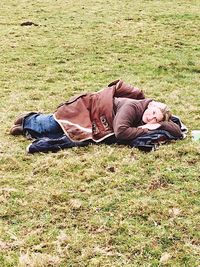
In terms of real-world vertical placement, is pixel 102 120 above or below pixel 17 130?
above

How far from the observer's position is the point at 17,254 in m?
4.25

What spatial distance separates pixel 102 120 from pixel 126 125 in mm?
355

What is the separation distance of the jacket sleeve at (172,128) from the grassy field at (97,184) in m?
0.13

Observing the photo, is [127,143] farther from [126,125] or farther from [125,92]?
[125,92]

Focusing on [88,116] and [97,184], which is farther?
[88,116]

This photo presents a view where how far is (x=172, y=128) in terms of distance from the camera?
6492mm

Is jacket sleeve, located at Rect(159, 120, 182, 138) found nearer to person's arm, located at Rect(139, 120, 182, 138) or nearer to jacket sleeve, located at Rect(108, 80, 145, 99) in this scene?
person's arm, located at Rect(139, 120, 182, 138)

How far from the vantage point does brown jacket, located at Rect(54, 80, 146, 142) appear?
21.0 ft

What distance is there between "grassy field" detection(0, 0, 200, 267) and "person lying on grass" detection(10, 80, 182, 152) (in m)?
0.18

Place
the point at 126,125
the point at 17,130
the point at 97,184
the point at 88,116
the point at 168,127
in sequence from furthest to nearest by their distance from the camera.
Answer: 1. the point at 17,130
2. the point at 88,116
3. the point at 168,127
4. the point at 126,125
5. the point at 97,184

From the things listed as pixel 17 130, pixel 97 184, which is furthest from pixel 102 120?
pixel 97 184

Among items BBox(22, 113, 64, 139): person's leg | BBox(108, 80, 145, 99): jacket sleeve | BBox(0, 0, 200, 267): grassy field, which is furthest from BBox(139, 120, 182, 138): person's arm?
BBox(22, 113, 64, 139): person's leg

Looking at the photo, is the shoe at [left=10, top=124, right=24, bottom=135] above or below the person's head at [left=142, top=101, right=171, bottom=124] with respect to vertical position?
below

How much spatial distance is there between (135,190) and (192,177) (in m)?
0.69
